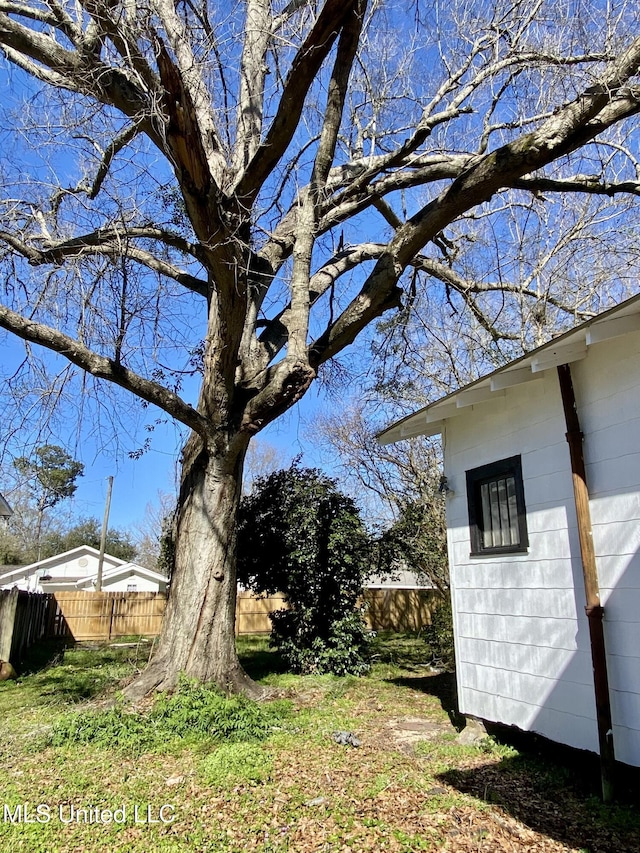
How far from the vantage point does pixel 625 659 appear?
13.1ft

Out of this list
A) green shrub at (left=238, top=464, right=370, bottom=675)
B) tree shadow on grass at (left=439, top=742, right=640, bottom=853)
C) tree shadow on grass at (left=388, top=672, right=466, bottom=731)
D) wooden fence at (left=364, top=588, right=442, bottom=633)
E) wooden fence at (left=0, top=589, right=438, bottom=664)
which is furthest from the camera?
wooden fence at (left=364, top=588, right=442, bottom=633)

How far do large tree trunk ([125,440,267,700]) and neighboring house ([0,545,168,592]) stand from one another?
25846 mm

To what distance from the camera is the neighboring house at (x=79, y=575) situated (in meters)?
32.6

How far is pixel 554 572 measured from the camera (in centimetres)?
479

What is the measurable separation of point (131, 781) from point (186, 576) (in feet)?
7.97

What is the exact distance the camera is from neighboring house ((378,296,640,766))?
13.4 feet

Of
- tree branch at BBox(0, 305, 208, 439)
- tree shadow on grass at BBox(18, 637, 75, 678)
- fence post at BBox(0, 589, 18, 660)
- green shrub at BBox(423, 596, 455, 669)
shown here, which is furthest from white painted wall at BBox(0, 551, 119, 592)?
tree branch at BBox(0, 305, 208, 439)

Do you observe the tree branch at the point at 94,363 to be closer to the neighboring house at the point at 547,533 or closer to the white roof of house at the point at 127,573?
the neighboring house at the point at 547,533

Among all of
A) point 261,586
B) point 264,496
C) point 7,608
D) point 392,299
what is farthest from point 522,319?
point 7,608

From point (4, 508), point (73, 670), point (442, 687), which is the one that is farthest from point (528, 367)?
point (4, 508)

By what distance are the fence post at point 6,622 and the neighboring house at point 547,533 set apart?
869 cm

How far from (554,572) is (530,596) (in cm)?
41

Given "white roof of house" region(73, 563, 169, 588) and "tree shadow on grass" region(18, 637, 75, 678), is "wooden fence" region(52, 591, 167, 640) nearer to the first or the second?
"tree shadow on grass" region(18, 637, 75, 678)

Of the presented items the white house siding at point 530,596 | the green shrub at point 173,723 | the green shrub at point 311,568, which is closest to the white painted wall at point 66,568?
the green shrub at point 311,568
